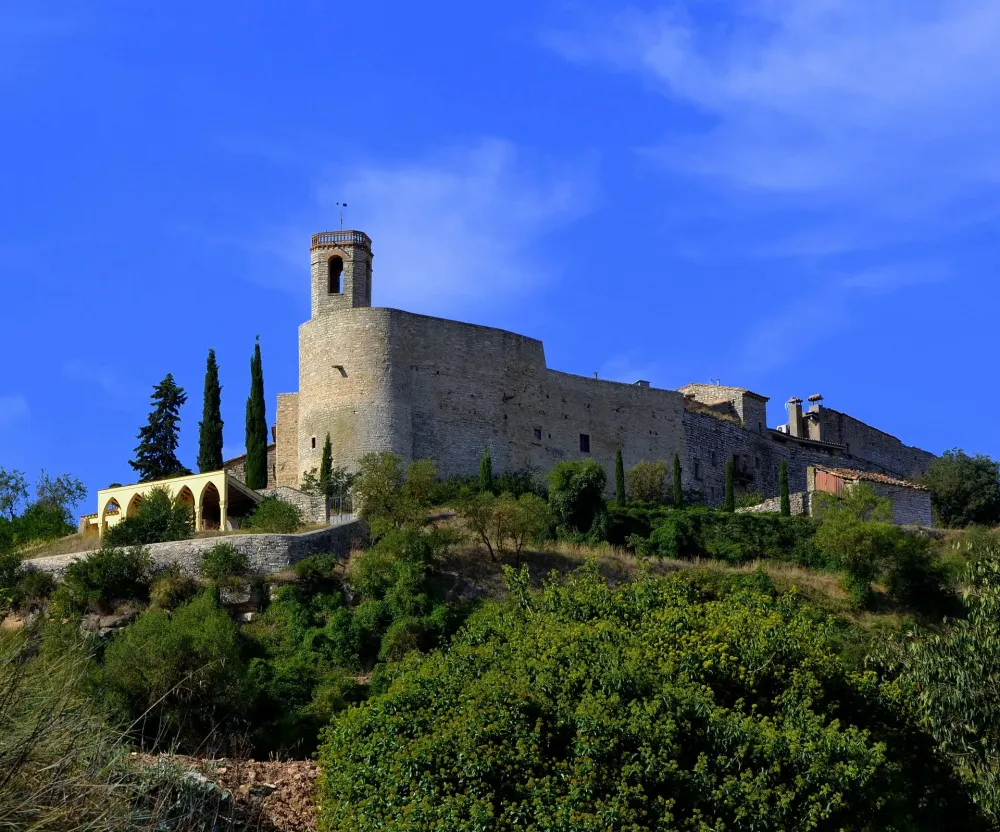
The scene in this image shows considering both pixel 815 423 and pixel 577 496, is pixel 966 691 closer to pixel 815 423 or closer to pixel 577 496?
pixel 577 496

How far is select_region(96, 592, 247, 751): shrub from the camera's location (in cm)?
2695

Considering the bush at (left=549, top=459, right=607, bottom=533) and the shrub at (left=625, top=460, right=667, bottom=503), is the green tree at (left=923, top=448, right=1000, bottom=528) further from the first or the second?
the bush at (left=549, top=459, right=607, bottom=533)

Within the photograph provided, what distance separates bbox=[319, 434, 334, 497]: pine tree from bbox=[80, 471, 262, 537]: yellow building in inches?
74.2

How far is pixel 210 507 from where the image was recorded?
42.3 m

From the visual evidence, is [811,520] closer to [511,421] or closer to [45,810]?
[511,421]

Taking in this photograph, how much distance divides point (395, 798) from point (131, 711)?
10.3 m

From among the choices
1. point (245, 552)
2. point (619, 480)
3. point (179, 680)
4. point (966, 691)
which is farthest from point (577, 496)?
point (966, 691)

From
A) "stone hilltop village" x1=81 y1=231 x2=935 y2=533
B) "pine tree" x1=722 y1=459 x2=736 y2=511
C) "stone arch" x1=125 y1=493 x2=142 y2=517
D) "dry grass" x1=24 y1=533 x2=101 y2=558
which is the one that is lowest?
"dry grass" x1=24 y1=533 x2=101 y2=558

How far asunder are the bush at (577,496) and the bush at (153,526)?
1023 cm

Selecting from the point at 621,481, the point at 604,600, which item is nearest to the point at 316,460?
the point at 621,481

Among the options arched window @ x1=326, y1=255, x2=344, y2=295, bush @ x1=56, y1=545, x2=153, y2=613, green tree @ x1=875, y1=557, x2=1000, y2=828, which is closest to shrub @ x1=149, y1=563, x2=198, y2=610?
bush @ x1=56, y1=545, x2=153, y2=613

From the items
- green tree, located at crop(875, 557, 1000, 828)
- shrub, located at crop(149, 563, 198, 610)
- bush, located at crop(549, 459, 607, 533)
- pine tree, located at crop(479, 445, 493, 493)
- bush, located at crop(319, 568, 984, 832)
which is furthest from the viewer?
pine tree, located at crop(479, 445, 493, 493)

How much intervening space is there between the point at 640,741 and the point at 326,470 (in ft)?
80.2

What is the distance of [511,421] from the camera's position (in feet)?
154
